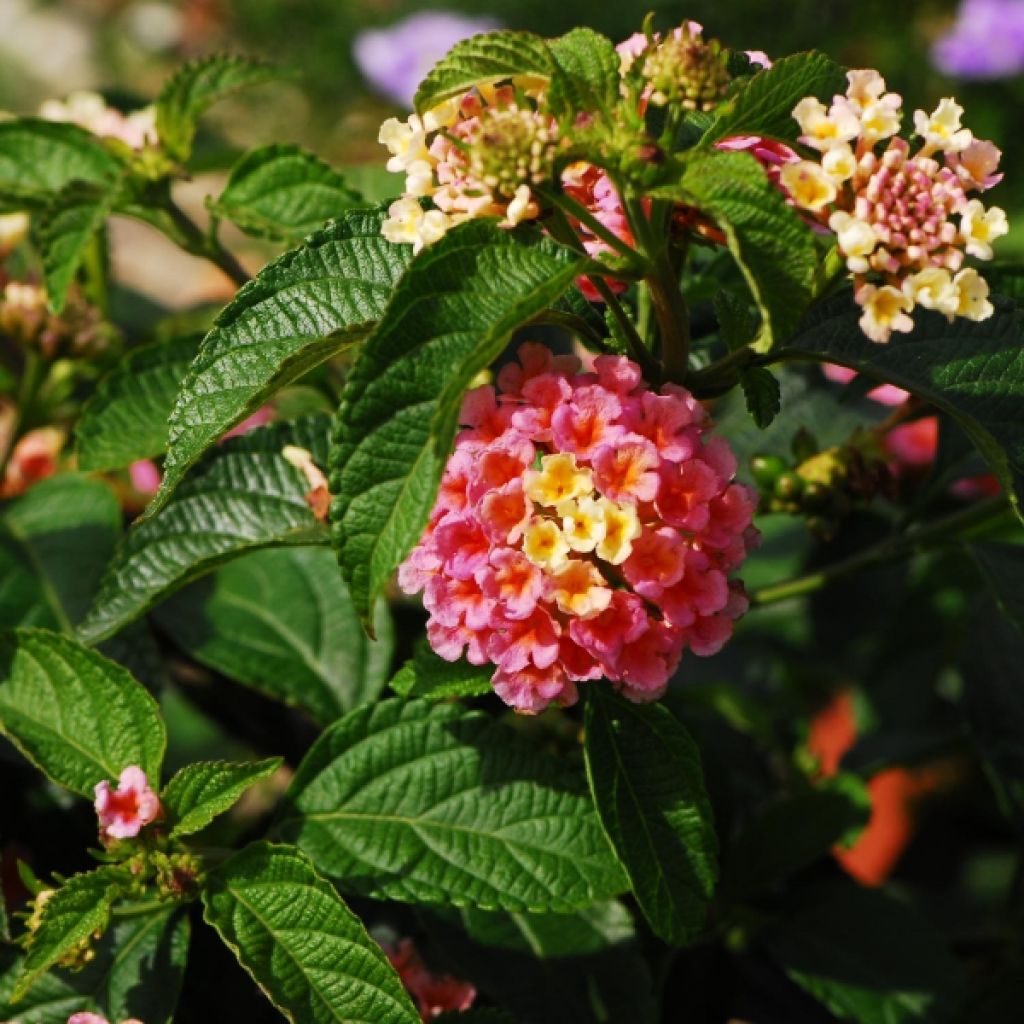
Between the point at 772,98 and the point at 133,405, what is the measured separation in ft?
1.74

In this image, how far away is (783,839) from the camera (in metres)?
1.11

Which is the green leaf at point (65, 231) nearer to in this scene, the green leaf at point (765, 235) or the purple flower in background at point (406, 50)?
the green leaf at point (765, 235)

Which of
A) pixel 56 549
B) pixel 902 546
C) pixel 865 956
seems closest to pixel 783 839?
pixel 865 956

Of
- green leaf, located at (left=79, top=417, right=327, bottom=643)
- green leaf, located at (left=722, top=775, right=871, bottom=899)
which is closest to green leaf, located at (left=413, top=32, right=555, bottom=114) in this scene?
green leaf, located at (left=79, top=417, right=327, bottom=643)

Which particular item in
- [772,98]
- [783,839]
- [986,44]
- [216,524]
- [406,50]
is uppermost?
[406,50]

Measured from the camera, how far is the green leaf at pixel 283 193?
1030 mm

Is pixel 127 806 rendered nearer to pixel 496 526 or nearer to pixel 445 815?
pixel 445 815

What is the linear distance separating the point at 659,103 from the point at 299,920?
0.50 m

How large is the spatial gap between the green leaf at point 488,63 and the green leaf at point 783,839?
0.63 m

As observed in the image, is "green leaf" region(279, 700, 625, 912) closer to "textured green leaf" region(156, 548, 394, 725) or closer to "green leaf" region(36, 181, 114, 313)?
"textured green leaf" region(156, 548, 394, 725)

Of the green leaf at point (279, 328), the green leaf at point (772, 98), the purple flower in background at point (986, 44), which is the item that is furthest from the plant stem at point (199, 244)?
the purple flower in background at point (986, 44)

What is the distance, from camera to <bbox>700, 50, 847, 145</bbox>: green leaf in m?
0.72

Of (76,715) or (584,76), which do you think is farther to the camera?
(76,715)

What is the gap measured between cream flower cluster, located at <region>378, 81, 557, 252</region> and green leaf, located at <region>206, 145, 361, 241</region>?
240 mm
